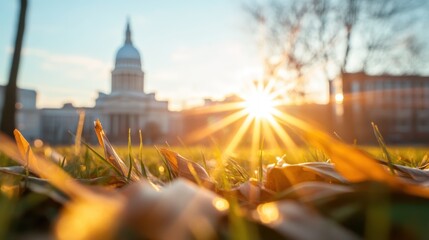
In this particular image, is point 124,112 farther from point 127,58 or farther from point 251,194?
point 251,194

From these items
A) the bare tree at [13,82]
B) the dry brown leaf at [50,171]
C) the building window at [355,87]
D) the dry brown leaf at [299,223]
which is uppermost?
the building window at [355,87]

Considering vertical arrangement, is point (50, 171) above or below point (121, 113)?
below

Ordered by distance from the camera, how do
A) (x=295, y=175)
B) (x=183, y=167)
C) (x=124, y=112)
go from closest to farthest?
(x=295, y=175) < (x=183, y=167) < (x=124, y=112)

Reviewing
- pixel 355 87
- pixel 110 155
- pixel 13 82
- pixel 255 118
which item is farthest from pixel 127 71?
pixel 110 155

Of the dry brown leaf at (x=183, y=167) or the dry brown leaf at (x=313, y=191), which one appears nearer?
the dry brown leaf at (x=313, y=191)

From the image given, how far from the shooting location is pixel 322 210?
0.38 metres

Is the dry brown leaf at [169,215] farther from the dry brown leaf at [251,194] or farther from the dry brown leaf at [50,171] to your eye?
the dry brown leaf at [251,194]

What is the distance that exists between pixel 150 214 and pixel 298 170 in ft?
1.21

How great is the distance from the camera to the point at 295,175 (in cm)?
64

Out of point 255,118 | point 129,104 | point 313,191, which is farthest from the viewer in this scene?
point 129,104

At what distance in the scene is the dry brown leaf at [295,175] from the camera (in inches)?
24.4

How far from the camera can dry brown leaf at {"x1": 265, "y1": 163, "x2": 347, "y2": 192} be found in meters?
0.62

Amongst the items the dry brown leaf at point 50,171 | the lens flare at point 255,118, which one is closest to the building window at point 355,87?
the lens flare at point 255,118

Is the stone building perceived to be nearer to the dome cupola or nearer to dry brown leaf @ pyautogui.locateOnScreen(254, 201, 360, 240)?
the dome cupola
